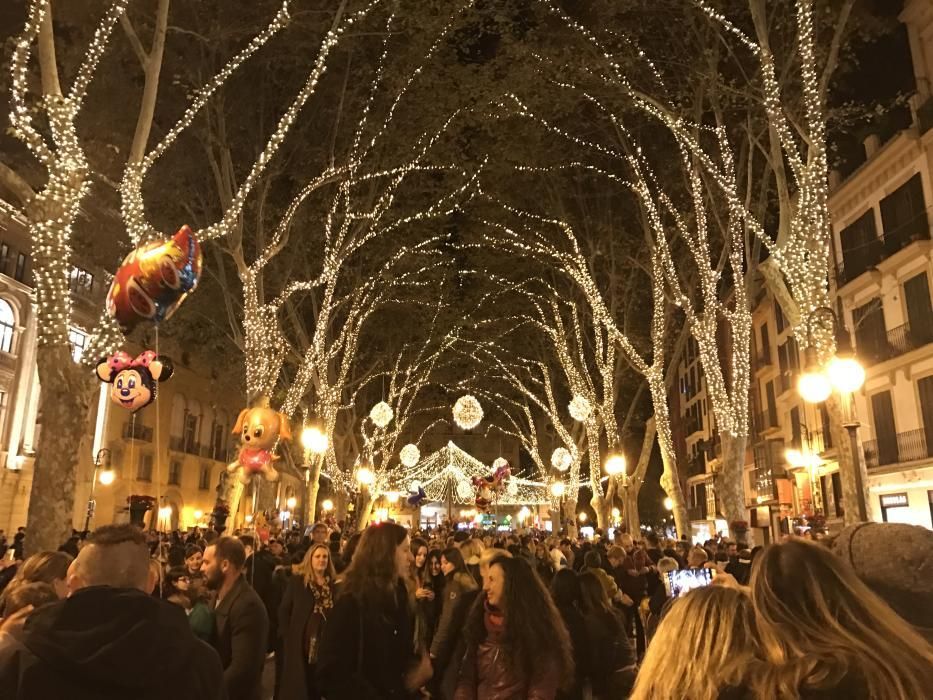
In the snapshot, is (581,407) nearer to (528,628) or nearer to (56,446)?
(56,446)

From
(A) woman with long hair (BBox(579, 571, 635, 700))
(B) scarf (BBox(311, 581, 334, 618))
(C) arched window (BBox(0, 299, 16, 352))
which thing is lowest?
(A) woman with long hair (BBox(579, 571, 635, 700))

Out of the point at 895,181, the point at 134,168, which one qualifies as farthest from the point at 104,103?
the point at 895,181

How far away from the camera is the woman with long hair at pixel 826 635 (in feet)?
5.73

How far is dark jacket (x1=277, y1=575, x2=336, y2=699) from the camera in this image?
5242mm

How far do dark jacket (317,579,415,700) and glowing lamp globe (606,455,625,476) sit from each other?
818 inches

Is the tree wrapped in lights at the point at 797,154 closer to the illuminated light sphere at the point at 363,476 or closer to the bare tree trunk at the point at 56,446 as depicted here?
the bare tree trunk at the point at 56,446

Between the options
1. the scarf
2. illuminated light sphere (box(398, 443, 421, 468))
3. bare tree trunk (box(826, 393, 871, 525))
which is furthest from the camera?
illuminated light sphere (box(398, 443, 421, 468))

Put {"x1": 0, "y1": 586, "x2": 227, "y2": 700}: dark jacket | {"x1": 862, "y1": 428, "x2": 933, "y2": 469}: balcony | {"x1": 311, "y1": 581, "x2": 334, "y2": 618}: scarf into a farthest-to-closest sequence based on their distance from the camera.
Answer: {"x1": 862, "y1": 428, "x2": 933, "y2": 469}: balcony
{"x1": 311, "y1": 581, "x2": 334, "y2": 618}: scarf
{"x1": 0, "y1": 586, "x2": 227, "y2": 700}: dark jacket

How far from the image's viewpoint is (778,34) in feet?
48.3

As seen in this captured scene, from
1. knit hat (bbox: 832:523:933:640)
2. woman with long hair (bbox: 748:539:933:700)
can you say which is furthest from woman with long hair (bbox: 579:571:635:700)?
woman with long hair (bbox: 748:539:933:700)

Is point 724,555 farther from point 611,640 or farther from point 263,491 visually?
point 263,491

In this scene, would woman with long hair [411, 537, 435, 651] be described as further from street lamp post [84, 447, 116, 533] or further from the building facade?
the building facade

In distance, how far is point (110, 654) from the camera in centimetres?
237

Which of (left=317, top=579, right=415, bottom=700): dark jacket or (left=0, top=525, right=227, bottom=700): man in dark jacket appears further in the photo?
(left=317, top=579, right=415, bottom=700): dark jacket
